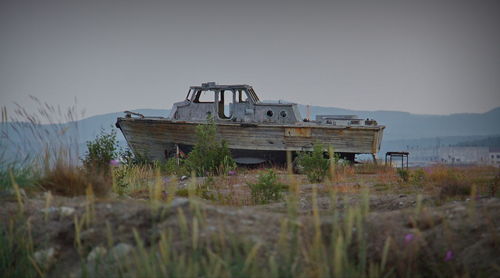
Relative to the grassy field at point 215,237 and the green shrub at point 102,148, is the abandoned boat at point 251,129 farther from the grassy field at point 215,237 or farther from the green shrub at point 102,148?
the grassy field at point 215,237

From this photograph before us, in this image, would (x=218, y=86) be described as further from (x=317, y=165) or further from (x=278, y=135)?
(x=317, y=165)

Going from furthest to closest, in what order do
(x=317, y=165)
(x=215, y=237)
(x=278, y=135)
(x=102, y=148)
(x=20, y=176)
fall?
(x=278, y=135), (x=317, y=165), (x=102, y=148), (x=20, y=176), (x=215, y=237)

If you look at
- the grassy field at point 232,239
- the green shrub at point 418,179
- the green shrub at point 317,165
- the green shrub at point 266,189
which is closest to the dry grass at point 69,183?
the grassy field at point 232,239

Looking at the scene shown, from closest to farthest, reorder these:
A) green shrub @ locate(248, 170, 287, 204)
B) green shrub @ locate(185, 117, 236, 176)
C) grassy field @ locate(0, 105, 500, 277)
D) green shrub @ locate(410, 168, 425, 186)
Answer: grassy field @ locate(0, 105, 500, 277)
green shrub @ locate(248, 170, 287, 204)
green shrub @ locate(410, 168, 425, 186)
green shrub @ locate(185, 117, 236, 176)

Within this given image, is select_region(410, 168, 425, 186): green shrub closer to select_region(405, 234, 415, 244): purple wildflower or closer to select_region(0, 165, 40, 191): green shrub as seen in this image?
select_region(405, 234, 415, 244): purple wildflower

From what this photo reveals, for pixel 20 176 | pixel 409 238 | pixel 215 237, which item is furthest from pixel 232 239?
pixel 20 176

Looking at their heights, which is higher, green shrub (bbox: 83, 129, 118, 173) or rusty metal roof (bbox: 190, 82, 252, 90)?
rusty metal roof (bbox: 190, 82, 252, 90)

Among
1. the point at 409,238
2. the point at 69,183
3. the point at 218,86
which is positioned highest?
the point at 218,86

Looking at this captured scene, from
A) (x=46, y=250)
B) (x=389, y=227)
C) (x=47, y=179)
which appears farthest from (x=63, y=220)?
(x=389, y=227)

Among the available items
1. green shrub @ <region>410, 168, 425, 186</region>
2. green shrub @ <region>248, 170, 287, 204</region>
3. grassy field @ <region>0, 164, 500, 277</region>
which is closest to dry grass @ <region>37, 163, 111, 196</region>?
grassy field @ <region>0, 164, 500, 277</region>

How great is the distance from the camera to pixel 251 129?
20.8 metres

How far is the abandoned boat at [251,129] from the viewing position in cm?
2058

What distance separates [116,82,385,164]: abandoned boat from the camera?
67.5 ft

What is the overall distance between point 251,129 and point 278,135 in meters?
1.05
